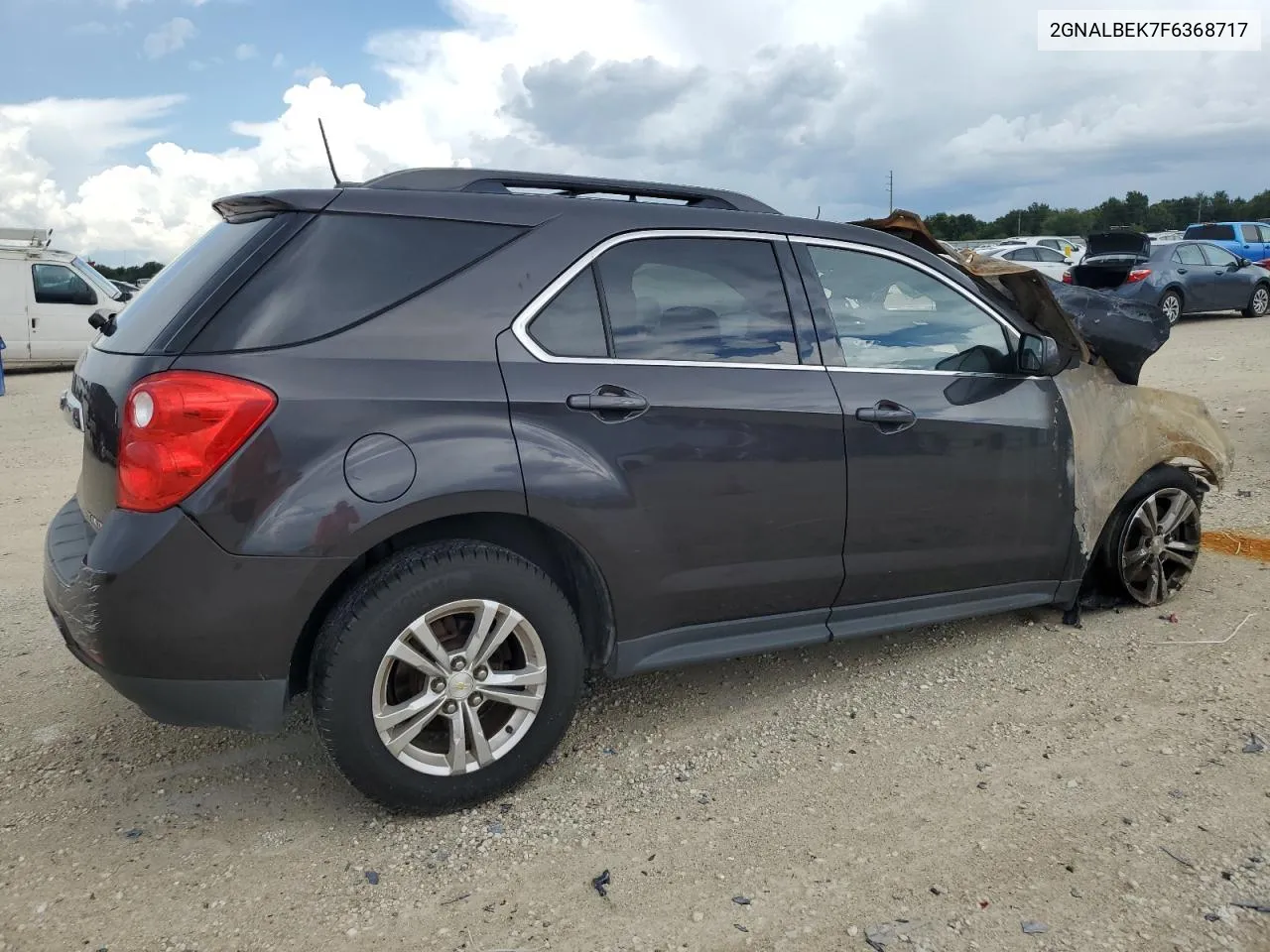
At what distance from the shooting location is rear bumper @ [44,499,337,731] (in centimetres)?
253

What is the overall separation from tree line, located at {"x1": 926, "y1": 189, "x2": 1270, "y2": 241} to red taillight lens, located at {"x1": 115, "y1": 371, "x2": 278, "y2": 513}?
7781 cm

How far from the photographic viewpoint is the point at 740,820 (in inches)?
115

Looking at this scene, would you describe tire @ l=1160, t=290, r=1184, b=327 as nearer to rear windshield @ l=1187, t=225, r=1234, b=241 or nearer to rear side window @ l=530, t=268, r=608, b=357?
rear windshield @ l=1187, t=225, r=1234, b=241

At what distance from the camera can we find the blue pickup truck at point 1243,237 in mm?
22219

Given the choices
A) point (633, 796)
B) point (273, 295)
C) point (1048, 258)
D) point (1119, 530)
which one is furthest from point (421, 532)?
point (1048, 258)

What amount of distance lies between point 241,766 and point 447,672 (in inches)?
38.0

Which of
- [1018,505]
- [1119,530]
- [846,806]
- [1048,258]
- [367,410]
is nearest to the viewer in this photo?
[367,410]

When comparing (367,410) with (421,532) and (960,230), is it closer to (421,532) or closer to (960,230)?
(421,532)

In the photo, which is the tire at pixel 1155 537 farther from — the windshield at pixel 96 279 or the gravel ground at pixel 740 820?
the windshield at pixel 96 279

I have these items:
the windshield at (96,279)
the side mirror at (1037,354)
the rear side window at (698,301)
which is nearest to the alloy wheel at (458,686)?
the rear side window at (698,301)

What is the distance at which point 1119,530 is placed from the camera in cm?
433

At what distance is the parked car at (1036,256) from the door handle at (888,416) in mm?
17867

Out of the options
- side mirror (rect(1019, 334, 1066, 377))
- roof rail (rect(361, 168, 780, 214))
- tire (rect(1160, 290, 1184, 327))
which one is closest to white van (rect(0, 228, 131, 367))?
roof rail (rect(361, 168, 780, 214))

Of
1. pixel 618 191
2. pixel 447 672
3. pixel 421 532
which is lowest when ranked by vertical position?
pixel 447 672
